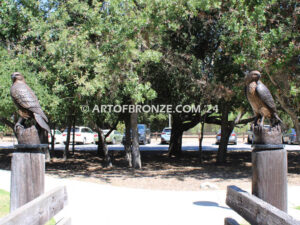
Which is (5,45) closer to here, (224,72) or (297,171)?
(224,72)

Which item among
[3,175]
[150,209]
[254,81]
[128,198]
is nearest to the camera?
[254,81]

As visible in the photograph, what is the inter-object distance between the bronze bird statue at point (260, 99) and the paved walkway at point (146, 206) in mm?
2645

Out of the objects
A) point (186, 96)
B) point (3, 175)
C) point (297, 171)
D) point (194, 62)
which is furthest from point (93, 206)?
point (297, 171)

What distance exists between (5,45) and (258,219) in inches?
505

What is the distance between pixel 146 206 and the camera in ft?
21.5

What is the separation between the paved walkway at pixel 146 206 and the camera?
18.4 feet

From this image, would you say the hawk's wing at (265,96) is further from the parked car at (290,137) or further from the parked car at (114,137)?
the parked car at (114,137)

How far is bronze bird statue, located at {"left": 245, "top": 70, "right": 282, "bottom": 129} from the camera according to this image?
11.2 feet

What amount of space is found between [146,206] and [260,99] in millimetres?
3945

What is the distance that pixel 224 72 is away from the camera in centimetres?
1209

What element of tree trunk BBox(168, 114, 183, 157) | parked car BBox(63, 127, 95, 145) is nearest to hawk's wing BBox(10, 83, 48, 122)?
tree trunk BBox(168, 114, 183, 157)

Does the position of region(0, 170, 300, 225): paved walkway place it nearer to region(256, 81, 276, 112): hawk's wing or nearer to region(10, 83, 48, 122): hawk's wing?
region(10, 83, 48, 122): hawk's wing

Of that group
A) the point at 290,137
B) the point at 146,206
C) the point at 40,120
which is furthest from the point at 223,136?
the point at 290,137

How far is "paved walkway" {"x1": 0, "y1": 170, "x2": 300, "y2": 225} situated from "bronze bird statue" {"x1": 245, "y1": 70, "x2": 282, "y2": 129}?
264 cm
